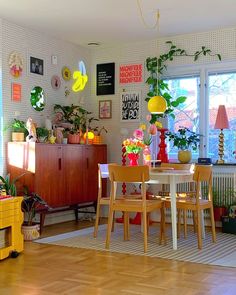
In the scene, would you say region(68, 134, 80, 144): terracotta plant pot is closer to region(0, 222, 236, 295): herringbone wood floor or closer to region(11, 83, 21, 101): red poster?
region(11, 83, 21, 101): red poster

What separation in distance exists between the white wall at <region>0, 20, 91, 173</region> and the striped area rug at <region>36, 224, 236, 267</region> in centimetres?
154

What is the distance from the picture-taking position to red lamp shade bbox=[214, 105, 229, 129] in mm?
6270

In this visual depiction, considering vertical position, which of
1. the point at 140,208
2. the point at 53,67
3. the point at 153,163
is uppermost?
the point at 53,67

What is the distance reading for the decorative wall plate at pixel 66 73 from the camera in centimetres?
696

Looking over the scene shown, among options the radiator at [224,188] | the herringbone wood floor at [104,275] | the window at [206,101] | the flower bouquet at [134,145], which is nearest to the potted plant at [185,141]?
the window at [206,101]

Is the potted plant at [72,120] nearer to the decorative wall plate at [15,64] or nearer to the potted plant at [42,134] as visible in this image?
the potted plant at [42,134]

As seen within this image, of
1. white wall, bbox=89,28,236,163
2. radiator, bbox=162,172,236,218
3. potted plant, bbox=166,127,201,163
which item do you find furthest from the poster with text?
radiator, bbox=162,172,236,218

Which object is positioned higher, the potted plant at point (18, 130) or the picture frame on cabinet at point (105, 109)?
the picture frame on cabinet at point (105, 109)

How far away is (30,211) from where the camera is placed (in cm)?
548

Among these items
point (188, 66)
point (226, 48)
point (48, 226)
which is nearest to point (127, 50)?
point (188, 66)

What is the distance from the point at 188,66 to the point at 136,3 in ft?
6.02

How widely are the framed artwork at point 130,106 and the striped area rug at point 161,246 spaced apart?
1.90 m

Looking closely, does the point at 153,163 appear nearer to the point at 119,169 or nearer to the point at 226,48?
the point at 119,169

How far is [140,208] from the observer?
475 cm
